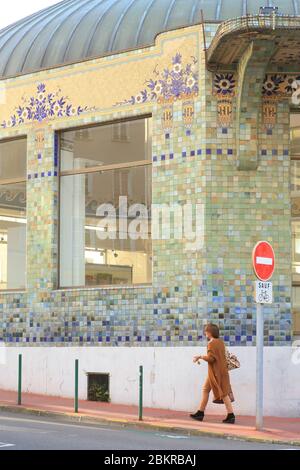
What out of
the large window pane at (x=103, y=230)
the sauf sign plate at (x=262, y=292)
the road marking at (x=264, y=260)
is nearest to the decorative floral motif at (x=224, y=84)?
the large window pane at (x=103, y=230)

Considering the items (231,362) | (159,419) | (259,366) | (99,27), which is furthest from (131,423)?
(99,27)

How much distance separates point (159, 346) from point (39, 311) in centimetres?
323

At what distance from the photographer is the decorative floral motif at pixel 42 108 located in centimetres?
2109

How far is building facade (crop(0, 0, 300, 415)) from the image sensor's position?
732 inches

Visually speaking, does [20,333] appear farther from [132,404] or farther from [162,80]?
[162,80]

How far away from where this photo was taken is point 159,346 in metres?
19.1

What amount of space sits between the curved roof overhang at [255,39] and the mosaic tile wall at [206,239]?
55cm

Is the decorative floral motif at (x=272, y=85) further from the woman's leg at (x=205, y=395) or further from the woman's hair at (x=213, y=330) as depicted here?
the woman's leg at (x=205, y=395)

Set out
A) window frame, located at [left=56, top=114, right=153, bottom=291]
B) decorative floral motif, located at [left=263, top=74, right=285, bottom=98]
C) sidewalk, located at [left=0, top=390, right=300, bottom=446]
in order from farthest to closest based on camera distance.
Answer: window frame, located at [left=56, top=114, right=153, bottom=291] → decorative floral motif, located at [left=263, top=74, right=285, bottom=98] → sidewalk, located at [left=0, top=390, right=300, bottom=446]

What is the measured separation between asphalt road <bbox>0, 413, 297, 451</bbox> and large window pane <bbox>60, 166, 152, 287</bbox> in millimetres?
4281

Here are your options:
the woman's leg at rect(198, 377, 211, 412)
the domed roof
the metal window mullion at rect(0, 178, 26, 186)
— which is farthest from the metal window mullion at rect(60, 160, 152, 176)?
the woman's leg at rect(198, 377, 211, 412)

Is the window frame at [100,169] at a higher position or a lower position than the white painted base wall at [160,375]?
higher

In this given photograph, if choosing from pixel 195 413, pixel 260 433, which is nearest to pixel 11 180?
pixel 195 413

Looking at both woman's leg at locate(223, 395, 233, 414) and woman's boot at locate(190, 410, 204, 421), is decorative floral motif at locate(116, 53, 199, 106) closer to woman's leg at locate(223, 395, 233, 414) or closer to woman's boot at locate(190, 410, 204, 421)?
woman's leg at locate(223, 395, 233, 414)
